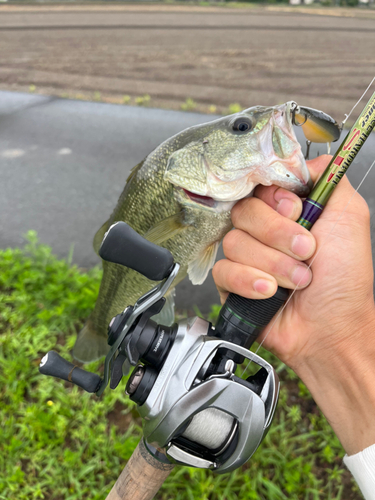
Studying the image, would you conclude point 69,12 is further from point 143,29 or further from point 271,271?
point 271,271

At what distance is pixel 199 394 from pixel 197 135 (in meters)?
0.69

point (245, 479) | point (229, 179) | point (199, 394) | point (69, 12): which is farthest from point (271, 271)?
point (69, 12)

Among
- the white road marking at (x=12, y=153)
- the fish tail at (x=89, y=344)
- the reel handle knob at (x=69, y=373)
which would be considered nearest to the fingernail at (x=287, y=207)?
the reel handle knob at (x=69, y=373)

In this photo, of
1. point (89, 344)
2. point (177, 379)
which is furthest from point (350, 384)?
point (89, 344)

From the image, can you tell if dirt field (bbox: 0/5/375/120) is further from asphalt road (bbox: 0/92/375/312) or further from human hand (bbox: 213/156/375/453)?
human hand (bbox: 213/156/375/453)

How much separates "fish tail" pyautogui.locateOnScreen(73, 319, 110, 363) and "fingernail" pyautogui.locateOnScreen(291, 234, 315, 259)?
0.95 meters

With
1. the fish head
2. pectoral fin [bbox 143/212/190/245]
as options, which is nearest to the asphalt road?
pectoral fin [bbox 143/212/190/245]

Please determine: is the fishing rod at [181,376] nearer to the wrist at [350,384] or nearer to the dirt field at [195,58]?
the wrist at [350,384]

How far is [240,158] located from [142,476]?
80cm

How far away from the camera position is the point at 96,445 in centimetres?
152

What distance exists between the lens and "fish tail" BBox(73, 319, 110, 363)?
1.45 m

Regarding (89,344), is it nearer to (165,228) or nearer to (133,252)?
(165,228)

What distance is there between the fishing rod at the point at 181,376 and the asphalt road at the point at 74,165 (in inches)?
66.2

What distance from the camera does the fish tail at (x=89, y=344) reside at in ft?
4.75
